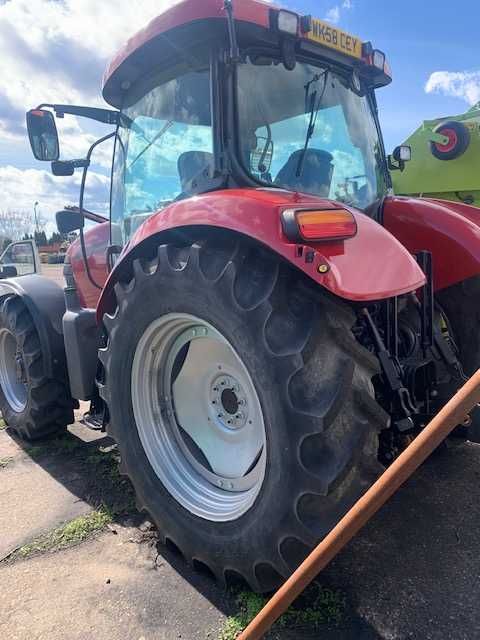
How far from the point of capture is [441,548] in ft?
7.41

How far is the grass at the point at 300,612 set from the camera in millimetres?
1854

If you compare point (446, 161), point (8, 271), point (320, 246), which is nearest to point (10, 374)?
point (320, 246)

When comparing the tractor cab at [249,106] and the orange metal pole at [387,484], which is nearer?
the orange metal pole at [387,484]

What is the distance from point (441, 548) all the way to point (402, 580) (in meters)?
0.31

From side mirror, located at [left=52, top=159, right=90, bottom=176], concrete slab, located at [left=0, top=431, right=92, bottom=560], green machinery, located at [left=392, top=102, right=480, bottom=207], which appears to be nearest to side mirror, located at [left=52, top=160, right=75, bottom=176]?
side mirror, located at [left=52, top=159, right=90, bottom=176]

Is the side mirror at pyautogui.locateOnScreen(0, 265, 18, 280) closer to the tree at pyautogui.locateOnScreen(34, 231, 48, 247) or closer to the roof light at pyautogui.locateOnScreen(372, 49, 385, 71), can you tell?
the roof light at pyautogui.locateOnScreen(372, 49, 385, 71)

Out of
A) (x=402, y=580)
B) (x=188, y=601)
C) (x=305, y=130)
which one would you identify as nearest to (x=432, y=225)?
(x=305, y=130)

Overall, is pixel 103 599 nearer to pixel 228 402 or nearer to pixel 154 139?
pixel 228 402

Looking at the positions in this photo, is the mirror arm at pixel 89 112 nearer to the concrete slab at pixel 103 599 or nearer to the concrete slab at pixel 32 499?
the concrete slab at pixel 32 499

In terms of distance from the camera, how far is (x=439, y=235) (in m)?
2.52

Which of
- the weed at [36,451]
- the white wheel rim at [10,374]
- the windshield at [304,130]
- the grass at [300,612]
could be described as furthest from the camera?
the white wheel rim at [10,374]

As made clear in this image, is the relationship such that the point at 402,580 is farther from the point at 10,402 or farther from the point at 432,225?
the point at 10,402

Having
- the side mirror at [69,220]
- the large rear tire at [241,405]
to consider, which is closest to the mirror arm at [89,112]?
the side mirror at [69,220]

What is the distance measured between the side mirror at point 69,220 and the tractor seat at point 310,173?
1.75 metres
